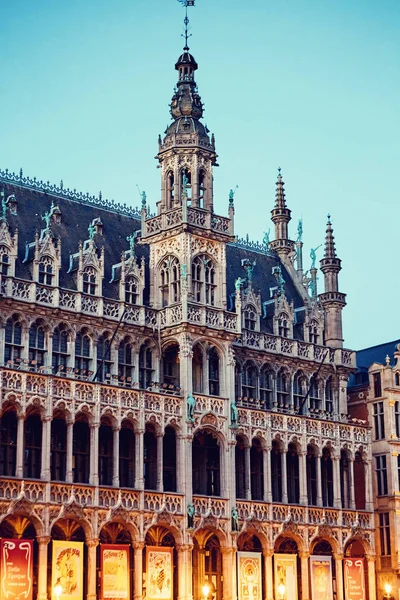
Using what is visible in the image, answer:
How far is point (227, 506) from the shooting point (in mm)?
69938

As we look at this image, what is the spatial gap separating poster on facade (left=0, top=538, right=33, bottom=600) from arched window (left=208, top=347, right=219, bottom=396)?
16.6 metres

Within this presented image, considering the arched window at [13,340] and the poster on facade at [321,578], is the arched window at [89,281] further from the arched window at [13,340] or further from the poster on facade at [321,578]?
the poster on facade at [321,578]

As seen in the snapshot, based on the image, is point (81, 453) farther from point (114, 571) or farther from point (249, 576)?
point (249, 576)

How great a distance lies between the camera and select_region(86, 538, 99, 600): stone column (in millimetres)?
62344

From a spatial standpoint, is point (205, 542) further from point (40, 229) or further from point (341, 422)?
point (40, 229)

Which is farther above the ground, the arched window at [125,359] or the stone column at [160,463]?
the arched window at [125,359]

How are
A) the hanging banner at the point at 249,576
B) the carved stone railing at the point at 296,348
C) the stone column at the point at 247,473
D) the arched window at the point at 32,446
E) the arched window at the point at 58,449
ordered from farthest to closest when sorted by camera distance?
1. the carved stone railing at the point at 296,348
2. the stone column at the point at 247,473
3. the hanging banner at the point at 249,576
4. the arched window at the point at 58,449
5. the arched window at the point at 32,446

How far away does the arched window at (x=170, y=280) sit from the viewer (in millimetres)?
72250

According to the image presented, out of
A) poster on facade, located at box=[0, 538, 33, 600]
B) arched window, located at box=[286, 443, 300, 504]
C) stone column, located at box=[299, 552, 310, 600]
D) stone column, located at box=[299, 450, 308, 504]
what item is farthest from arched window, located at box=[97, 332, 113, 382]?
stone column, located at box=[299, 552, 310, 600]

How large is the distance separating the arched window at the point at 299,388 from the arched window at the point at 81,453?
61.1ft

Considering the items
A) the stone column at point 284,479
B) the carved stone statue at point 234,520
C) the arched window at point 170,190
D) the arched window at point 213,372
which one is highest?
the arched window at point 170,190

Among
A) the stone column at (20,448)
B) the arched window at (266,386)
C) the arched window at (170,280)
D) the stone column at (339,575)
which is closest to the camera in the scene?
the stone column at (20,448)

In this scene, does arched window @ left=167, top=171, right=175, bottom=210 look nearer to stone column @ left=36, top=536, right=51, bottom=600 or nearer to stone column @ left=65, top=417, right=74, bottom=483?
stone column @ left=65, top=417, right=74, bottom=483

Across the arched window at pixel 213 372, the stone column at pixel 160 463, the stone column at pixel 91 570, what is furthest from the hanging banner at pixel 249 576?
the stone column at pixel 91 570
